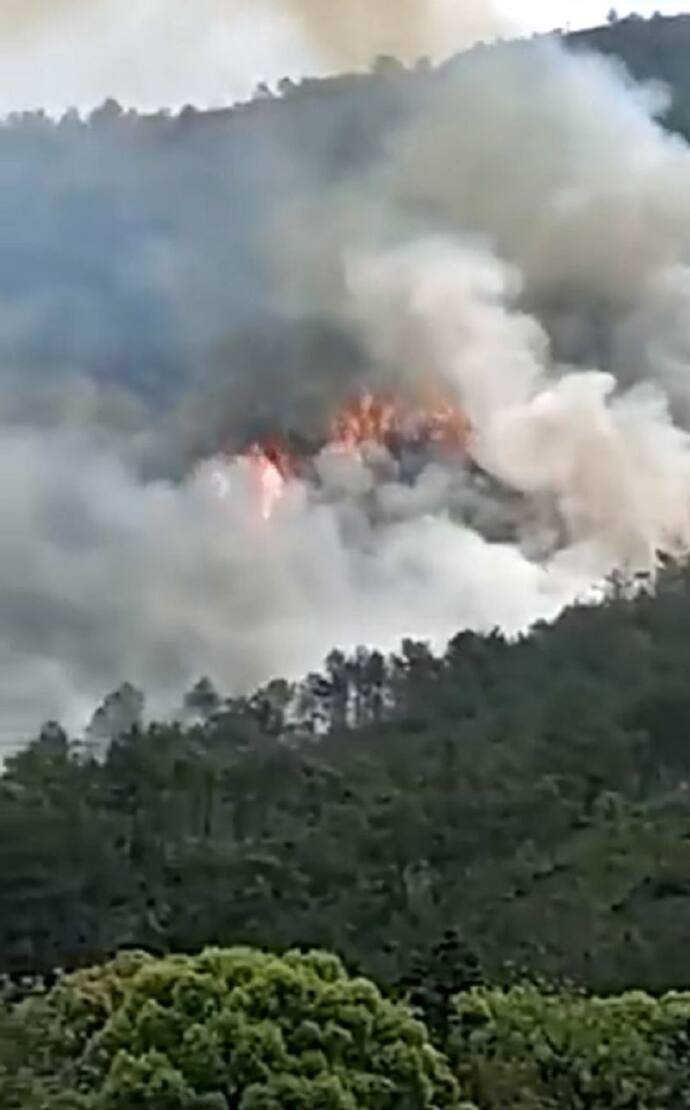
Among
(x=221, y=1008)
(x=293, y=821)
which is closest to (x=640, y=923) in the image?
(x=293, y=821)

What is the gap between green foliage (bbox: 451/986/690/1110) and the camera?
1953cm

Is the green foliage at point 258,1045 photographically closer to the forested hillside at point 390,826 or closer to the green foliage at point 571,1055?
the green foliage at point 571,1055

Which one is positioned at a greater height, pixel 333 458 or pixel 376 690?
pixel 333 458

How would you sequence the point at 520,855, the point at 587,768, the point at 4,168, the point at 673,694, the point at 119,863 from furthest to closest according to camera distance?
the point at 4,168
the point at 673,694
the point at 587,768
the point at 520,855
the point at 119,863

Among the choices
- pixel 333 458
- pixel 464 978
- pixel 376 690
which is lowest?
pixel 464 978

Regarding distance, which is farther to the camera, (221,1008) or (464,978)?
(464,978)

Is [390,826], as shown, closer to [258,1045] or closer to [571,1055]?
[571,1055]

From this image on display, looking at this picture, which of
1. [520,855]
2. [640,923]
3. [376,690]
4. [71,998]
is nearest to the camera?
[71,998]

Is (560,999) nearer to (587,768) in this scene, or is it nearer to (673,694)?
(587,768)

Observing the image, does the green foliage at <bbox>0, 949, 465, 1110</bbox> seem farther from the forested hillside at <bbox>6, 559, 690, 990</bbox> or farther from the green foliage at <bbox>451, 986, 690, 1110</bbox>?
the forested hillside at <bbox>6, 559, 690, 990</bbox>

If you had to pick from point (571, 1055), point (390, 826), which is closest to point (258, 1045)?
point (571, 1055)

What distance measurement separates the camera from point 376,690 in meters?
61.8

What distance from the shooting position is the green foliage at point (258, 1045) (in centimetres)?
1559

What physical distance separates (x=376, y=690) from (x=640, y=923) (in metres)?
27.7
